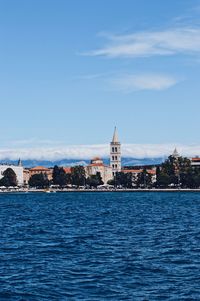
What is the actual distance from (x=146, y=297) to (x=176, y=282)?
3073mm

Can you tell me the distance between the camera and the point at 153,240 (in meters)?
42.4

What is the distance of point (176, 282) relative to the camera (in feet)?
90.6

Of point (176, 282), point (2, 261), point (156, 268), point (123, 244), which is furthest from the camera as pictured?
point (123, 244)

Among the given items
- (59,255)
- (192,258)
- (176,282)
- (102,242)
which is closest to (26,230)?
(102,242)

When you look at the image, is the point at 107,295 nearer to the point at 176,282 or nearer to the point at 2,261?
the point at 176,282

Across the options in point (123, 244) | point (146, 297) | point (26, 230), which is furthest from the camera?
point (26, 230)

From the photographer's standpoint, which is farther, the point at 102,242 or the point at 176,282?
the point at 102,242

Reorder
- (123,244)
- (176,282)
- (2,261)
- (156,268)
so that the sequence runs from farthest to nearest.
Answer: (123,244)
(2,261)
(156,268)
(176,282)

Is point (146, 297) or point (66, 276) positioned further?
point (66, 276)

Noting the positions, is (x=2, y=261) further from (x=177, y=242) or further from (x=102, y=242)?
(x=177, y=242)

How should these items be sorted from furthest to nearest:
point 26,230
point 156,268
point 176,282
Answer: point 26,230 → point 156,268 → point 176,282

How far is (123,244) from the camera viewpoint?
4016cm

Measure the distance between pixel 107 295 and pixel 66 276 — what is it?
4225mm

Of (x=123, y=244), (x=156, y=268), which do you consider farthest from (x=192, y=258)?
(x=123, y=244)
